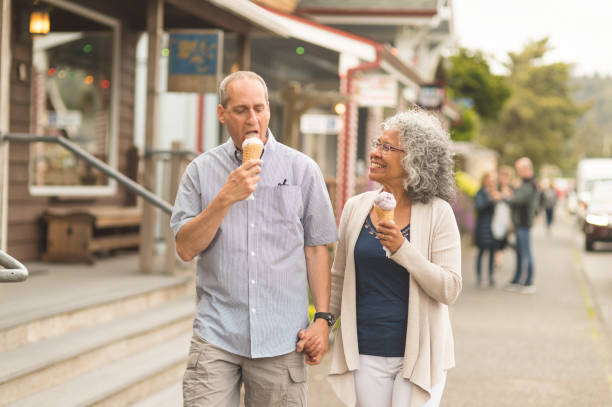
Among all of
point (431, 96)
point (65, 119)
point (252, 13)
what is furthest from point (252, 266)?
point (431, 96)

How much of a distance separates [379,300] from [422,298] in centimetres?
18

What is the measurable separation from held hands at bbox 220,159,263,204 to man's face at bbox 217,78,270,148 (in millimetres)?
273

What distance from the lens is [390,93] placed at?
1327 centimetres

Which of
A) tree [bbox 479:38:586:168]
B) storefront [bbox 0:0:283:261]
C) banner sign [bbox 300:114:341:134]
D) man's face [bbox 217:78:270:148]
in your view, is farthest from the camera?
tree [bbox 479:38:586:168]

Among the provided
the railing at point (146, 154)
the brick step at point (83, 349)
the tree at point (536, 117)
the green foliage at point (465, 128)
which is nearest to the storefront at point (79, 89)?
the railing at point (146, 154)

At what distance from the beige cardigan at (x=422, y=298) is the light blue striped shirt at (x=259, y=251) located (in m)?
0.25

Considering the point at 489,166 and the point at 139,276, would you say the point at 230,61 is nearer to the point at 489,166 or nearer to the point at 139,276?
the point at 139,276

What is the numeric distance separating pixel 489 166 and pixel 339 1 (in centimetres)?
Result: 3430

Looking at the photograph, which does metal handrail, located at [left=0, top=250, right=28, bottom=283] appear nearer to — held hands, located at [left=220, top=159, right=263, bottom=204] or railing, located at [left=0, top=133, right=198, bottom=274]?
→ held hands, located at [left=220, top=159, right=263, bottom=204]

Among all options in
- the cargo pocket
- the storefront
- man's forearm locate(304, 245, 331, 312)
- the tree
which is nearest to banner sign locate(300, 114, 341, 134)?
the storefront

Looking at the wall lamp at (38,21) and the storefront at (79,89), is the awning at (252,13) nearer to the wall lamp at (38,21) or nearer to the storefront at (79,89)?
the storefront at (79,89)

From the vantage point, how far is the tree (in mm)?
66000

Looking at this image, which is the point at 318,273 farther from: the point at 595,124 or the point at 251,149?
the point at 595,124

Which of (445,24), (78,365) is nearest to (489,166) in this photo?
(445,24)
